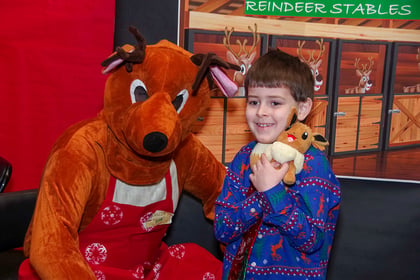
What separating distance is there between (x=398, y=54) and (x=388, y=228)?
25.5 inches

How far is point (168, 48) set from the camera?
4.34 ft

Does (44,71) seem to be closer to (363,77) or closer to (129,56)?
(129,56)

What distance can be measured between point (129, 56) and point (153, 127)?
0.74ft

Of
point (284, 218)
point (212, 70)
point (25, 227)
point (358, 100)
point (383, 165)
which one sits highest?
point (212, 70)

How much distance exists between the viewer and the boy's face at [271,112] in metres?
1.11

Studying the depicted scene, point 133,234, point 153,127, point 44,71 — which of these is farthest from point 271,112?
Result: point 44,71

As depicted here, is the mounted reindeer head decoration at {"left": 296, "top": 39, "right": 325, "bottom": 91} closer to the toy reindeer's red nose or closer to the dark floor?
the dark floor

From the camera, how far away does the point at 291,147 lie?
1.07 meters

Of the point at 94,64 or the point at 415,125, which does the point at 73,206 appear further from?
the point at 415,125

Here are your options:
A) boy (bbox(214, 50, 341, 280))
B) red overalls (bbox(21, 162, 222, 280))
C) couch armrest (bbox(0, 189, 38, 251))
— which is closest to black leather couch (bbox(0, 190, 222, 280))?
couch armrest (bbox(0, 189, 38, 251))

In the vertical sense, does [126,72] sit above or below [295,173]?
above

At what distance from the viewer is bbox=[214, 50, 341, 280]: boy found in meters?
1.04

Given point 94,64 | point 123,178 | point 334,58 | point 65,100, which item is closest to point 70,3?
point 94,64

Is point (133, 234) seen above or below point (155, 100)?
below
